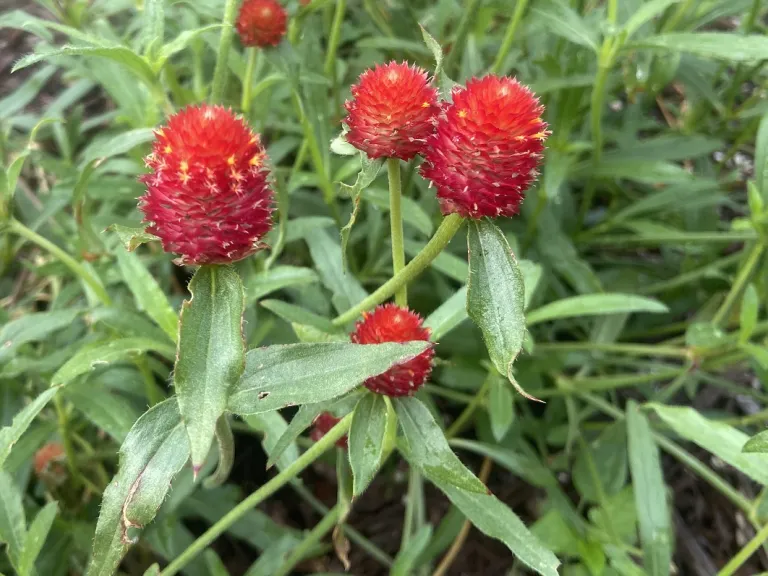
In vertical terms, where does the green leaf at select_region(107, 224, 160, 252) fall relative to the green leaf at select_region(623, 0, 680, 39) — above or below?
below

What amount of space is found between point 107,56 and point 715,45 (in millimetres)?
1321

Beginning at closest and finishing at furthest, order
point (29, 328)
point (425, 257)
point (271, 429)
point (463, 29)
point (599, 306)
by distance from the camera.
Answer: point (425, 257) < point (271, 429) < point (29, 328) < point (599, 306) < point (463, 29)

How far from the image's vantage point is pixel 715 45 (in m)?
1.53

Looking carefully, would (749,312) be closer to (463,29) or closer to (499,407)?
(499,407)

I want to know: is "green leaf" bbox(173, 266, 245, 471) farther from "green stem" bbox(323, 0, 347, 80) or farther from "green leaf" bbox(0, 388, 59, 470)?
"green stem" bbox(323, 0, 347, 80)

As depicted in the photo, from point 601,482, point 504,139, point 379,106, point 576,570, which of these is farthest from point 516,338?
point 601,482

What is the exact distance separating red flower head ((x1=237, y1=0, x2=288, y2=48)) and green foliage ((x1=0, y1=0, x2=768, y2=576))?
0.04m

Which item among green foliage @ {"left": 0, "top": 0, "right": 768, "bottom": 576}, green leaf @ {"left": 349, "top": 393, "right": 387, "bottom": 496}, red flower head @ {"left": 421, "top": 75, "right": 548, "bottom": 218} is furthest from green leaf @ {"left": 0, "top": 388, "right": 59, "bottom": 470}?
red flower head @ {"left": 421, "top": 75, "right": 548, "bottom": 218}

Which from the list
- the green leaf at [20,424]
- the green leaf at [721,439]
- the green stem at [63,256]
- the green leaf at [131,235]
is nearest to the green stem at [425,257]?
the green leaf at [131,235]

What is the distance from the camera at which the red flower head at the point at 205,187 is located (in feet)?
2.86

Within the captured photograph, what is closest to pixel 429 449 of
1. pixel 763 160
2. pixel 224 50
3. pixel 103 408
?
pixel 103 408

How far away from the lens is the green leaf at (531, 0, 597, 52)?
159 centimetres

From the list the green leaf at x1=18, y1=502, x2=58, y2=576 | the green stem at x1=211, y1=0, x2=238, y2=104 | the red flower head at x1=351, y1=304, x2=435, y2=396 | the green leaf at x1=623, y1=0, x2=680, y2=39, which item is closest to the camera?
the red flower head at x1=351, y1=304, x2=435, y2=396

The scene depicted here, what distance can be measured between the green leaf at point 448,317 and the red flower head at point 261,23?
29.9 inches
